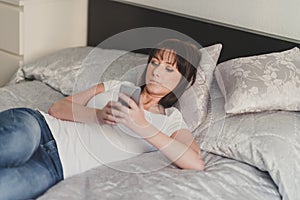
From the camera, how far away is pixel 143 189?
63.8 inches

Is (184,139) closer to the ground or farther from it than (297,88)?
closer to the ground

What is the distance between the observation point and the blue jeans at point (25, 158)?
1.54 meters

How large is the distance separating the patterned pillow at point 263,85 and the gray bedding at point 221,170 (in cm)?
4

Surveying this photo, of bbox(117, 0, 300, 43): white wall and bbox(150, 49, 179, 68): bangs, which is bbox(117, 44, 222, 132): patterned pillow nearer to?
bbox(150, 49, 179, 68): bangs

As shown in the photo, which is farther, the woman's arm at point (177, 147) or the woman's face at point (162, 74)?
the woman's face at point (162, 74)

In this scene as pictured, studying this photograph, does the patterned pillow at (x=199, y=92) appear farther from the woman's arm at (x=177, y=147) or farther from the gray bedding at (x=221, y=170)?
the woman's arm at (x=177, y=147)

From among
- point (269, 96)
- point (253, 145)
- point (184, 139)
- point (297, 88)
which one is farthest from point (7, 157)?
point (297, 88)

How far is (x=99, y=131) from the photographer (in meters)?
1.84

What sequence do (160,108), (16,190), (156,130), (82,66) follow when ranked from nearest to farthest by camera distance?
(16,190)
(156,130)
(160,108)
(82,66)

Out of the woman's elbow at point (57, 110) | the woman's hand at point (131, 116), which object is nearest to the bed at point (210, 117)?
the woman's hand at point (131, 116)

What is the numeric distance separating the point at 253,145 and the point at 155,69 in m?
0.42

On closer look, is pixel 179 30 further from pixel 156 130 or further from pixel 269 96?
pixel 156 130

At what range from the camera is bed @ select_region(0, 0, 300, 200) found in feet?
5.48

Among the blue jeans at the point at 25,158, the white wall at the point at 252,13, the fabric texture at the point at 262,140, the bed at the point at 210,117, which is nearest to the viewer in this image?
the blue jeans at the point at 25,158
